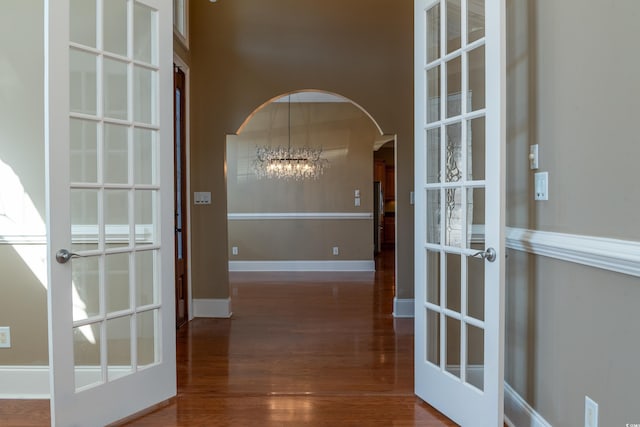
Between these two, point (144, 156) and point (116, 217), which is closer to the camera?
point (116, 217)

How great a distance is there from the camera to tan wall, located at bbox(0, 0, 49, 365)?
249 centimetres

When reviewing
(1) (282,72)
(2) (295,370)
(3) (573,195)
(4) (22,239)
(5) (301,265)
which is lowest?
(2) (295,370)

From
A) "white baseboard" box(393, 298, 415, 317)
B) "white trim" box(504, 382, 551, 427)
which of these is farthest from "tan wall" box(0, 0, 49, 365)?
"white baseboard" box(393, 298, 415, 317)

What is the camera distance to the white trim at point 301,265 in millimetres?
7398

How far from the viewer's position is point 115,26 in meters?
2.18

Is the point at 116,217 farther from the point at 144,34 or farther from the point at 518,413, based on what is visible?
the point at 518,413

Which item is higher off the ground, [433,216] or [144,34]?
[144,34]

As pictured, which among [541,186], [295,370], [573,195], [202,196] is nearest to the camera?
[573,195]

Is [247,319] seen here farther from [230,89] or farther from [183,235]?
[230,89]

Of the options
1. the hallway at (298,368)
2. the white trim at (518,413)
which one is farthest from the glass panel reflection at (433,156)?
the hallway at (298,368)

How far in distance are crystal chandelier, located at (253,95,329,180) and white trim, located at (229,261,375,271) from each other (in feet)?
5.12

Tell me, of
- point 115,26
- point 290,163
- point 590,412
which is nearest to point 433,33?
point 115,26

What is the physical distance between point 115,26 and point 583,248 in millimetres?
2437

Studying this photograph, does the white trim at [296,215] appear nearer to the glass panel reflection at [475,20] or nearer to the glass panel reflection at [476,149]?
the glass panel reflection at [476,149]
